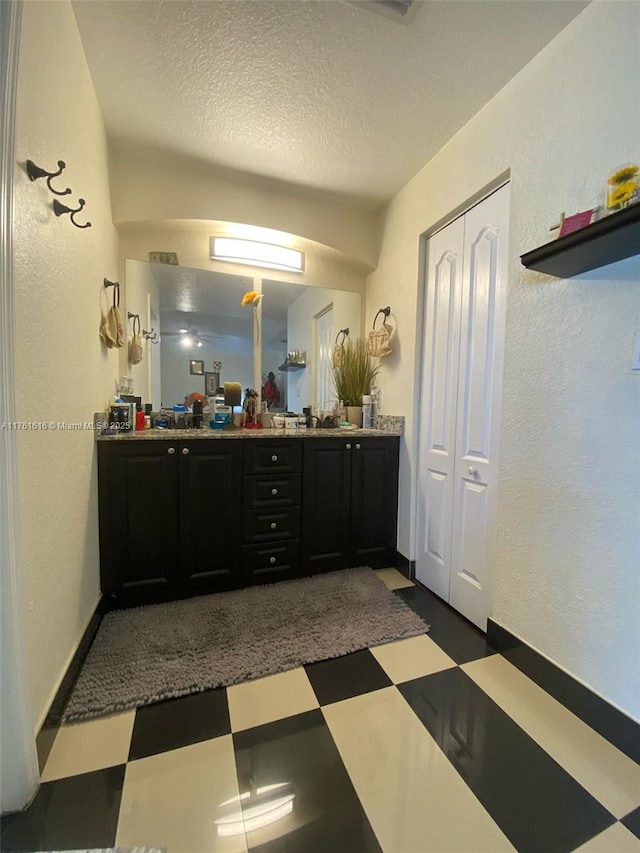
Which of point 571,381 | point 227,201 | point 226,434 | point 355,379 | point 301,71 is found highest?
point 301,71

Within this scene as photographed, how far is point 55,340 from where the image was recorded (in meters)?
1.12

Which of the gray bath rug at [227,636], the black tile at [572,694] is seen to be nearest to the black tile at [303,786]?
the gray bath rug at [227,636]

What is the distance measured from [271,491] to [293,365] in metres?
1.04

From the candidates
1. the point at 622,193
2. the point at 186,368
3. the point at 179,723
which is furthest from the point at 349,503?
the point at 622,193

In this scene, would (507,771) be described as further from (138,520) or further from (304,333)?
(304,333)

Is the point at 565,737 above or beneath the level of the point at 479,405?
beneath

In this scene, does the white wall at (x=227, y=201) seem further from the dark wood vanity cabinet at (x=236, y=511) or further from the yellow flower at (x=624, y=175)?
the yellow flower at (x=624, y=175)

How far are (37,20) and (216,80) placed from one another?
0.70 m

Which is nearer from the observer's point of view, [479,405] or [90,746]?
[90,746]

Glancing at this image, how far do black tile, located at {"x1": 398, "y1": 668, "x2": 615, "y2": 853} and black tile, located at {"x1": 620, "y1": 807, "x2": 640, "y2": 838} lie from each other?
0.03m

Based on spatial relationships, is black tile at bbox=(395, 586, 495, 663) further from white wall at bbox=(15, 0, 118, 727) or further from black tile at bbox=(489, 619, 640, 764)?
white wall at bbox=(15, 0, 118, 727)

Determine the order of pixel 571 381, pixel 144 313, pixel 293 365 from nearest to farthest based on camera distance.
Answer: pixel 571 381 < pixel 144 313 < pixel 293 365

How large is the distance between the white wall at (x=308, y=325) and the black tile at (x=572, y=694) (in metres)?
1.82

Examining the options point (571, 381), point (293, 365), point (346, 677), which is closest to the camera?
point (571, 381)
